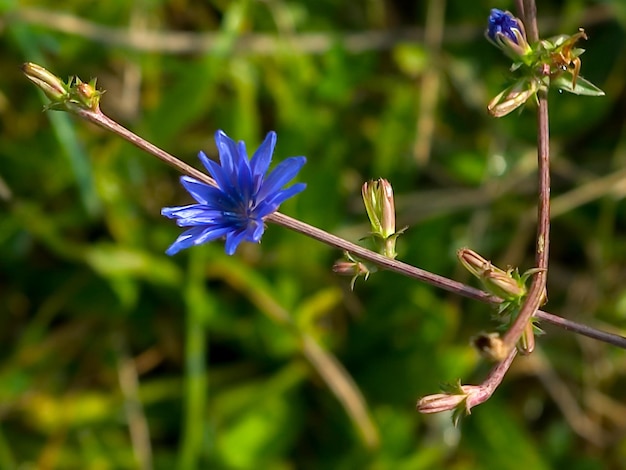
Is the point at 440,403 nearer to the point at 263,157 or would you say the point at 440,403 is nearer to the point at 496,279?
the point at 496,279

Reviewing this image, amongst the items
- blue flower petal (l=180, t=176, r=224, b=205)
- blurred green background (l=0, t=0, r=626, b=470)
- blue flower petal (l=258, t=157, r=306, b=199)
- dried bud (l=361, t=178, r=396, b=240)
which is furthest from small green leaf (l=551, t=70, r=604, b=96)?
blurred green background (l=0, t=0, r=626, b=470)

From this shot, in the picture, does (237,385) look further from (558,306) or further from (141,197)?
(558,306)

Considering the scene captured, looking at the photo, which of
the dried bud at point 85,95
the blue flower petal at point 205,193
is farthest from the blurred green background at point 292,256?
the dried bud at point 85,95

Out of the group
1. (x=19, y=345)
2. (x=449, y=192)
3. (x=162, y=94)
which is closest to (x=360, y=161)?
(x=449, y=192)

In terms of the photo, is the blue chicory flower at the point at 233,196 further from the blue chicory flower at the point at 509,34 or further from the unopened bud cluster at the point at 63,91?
the blue chicory flower at the point at 509,34

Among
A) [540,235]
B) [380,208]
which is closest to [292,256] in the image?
[380,208]
